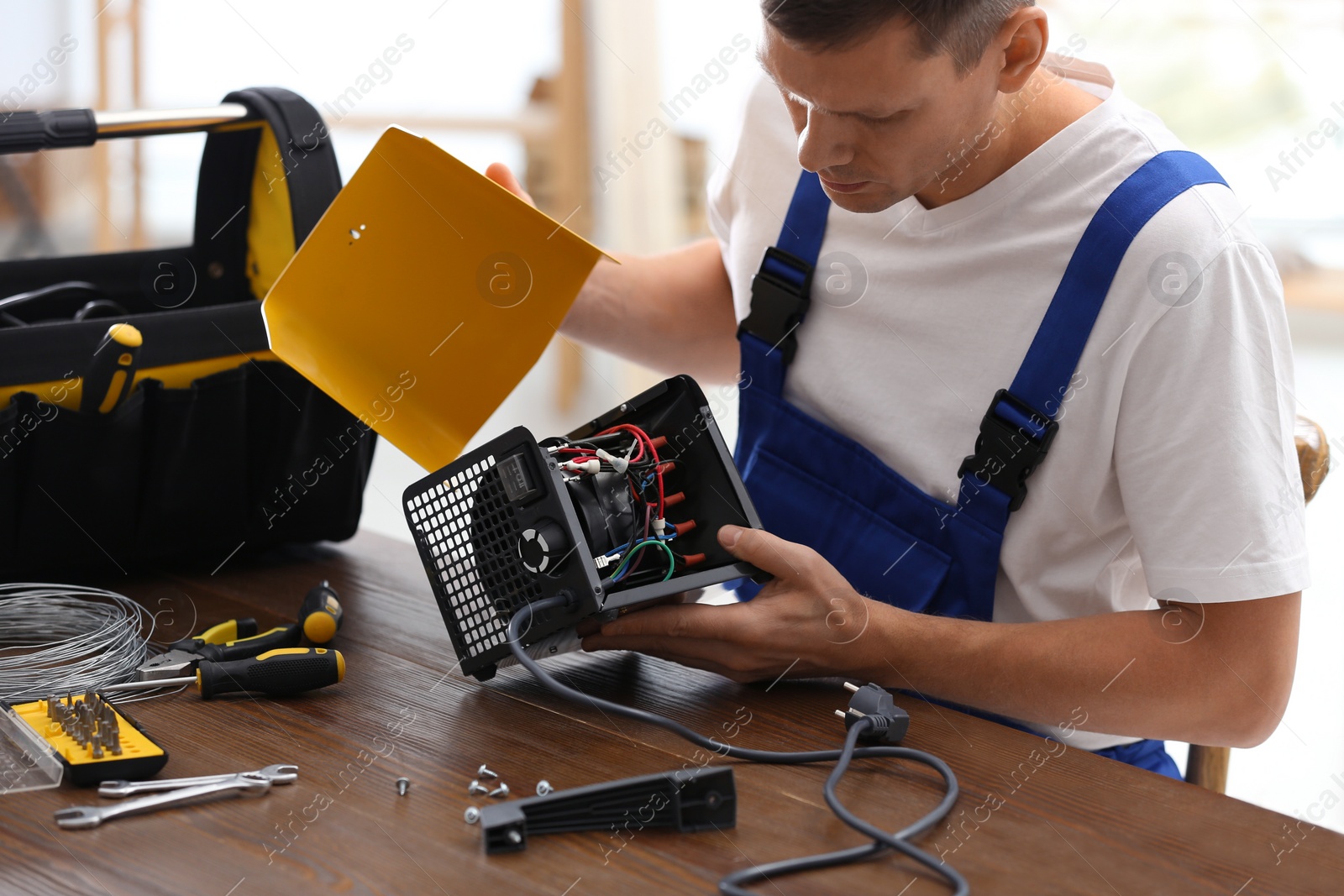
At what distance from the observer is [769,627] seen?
813 mm

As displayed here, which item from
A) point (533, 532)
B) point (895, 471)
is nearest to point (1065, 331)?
point (895, 471)

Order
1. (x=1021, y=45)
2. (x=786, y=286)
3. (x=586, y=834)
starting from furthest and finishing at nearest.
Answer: (x=786, y=286)
(x=1021, y=45)
(x=586, y=834)

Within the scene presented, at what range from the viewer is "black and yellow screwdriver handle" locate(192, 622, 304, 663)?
0.83m

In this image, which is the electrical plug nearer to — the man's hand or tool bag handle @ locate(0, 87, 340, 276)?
the man's hand

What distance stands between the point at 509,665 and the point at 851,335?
46 cm

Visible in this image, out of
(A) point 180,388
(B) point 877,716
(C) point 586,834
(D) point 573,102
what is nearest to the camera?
(C) point 586,834

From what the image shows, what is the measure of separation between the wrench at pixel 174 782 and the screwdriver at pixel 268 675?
0.10m

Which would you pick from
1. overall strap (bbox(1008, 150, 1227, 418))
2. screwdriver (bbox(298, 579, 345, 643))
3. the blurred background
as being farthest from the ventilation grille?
the blurred background

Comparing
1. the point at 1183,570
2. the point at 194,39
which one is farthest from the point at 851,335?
the point at 194,39

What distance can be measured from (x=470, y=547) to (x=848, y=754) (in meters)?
0.31

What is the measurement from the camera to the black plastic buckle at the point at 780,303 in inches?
43.0

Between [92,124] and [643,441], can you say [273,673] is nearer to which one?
[643,441]

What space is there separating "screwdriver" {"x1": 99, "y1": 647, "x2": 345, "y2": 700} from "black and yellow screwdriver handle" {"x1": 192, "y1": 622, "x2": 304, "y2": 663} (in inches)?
1.1

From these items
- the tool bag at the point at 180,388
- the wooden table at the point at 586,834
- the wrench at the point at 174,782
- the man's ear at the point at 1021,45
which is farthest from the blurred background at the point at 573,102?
the wrench at the point at 174,782
